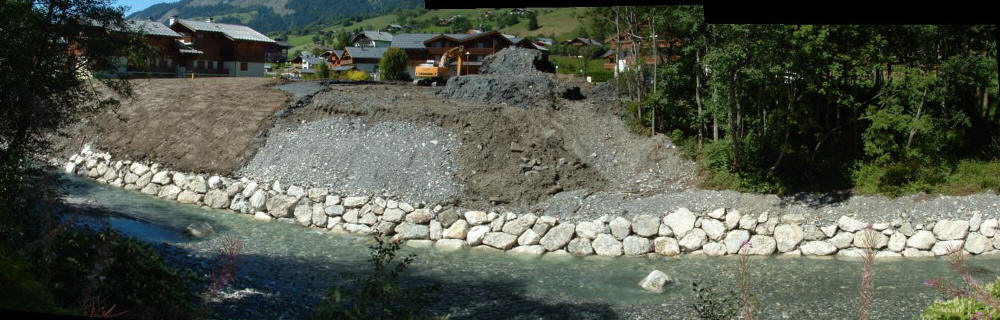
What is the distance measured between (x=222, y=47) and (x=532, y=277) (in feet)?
145

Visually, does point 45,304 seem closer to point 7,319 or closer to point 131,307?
point 7,319

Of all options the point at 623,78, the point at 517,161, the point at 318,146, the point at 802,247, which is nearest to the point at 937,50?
the point at 802,247

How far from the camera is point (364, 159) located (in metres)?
20.3

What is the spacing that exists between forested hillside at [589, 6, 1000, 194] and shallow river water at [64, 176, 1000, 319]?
3088mm

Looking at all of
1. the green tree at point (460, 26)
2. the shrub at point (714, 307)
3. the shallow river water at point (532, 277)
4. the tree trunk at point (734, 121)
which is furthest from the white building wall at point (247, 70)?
the green tree at point (460, 26)

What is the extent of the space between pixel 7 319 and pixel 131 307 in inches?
267

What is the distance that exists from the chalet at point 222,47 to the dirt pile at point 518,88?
29.0m

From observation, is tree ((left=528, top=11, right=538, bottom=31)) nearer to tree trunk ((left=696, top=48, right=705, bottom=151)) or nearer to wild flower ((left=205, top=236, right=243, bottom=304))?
tree trunk ((left=696, top=48, right=705, bottom=151))

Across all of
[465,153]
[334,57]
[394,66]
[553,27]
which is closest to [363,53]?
[334,57]

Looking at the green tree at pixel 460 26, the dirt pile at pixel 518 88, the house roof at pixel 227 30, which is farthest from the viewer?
the green tree at pixel 460 26

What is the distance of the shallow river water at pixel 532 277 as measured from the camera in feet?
36.5

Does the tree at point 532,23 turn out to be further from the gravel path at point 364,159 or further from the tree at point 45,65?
the tree at point 45,65

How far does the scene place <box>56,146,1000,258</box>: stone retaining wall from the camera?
15.5 m

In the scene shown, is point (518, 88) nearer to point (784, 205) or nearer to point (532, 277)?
point (784, 205)
